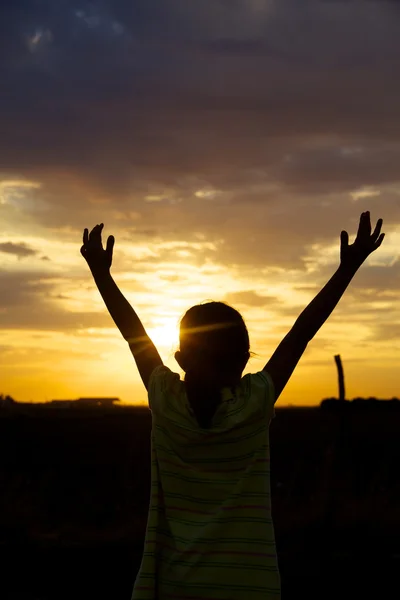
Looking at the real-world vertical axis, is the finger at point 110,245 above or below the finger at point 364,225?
below

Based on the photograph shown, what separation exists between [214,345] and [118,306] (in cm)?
43

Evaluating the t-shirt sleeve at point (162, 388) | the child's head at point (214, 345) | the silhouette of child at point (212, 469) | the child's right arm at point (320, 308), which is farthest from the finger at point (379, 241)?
the t-shirt sleeve at point (162, 388)

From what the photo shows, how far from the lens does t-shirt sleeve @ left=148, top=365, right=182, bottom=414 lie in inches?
93.7

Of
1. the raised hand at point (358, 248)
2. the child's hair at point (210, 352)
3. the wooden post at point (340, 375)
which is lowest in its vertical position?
the child's hair at point (210, 352)

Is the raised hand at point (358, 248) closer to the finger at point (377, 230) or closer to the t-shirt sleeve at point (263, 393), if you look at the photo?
the finger at point (377, 230)

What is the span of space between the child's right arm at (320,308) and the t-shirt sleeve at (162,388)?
272mm

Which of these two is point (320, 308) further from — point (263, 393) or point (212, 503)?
point (212, 503)

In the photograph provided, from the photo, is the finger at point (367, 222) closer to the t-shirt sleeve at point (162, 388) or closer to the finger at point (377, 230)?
the finger at point (377, 230)

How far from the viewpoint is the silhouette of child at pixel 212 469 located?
2.21 meters

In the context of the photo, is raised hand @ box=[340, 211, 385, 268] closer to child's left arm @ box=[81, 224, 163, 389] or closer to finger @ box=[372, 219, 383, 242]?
finger @ box=[372, 219, 383, 242]

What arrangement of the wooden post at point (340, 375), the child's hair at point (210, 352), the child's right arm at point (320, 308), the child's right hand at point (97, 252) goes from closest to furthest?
the child's hair at point (210, 352), the child's right arm at point (320, 308), the child's right hand at point (97, 252), the wooden post at point (340, 375)

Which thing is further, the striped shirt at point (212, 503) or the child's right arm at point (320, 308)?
the child's right arm at point (320, 308)

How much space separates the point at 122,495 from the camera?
1495 centimetres

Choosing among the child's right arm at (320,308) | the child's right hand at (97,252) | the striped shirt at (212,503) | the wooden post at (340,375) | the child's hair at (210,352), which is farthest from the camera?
the wooden post at (340,375)
